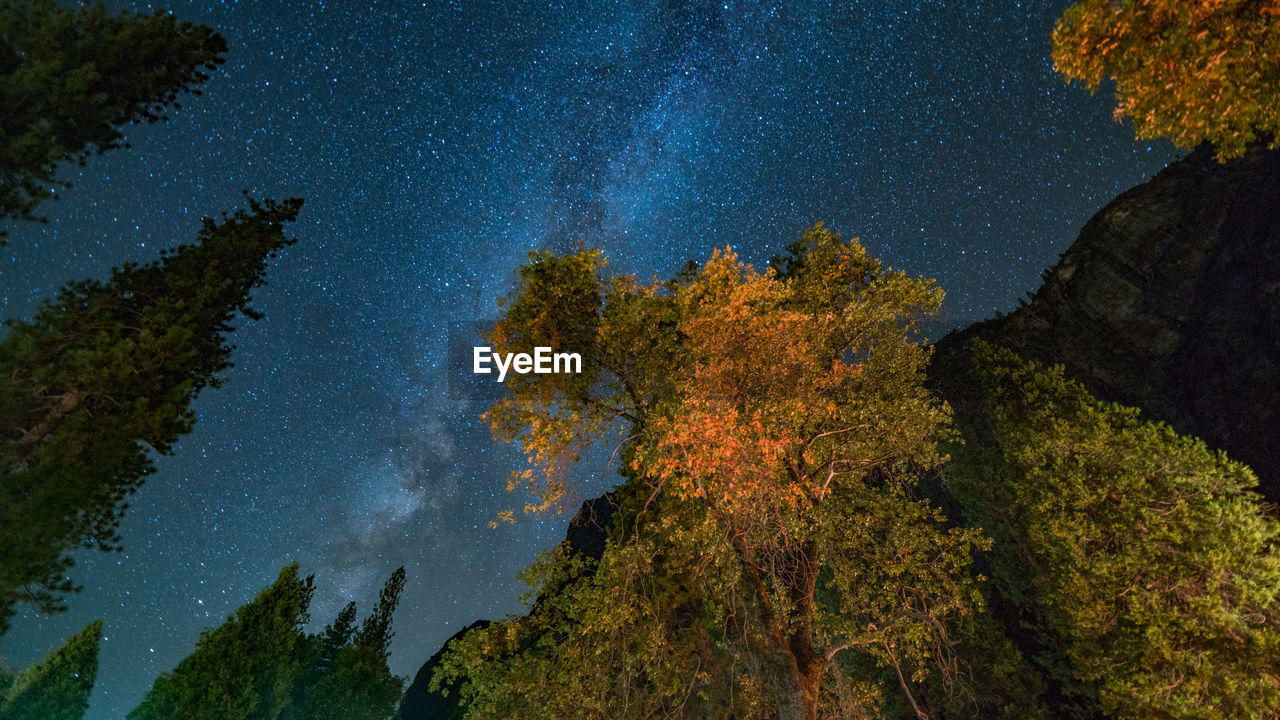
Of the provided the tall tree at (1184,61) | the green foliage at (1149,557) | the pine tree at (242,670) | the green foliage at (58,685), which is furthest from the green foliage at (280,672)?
the tall tree at (1184,61)

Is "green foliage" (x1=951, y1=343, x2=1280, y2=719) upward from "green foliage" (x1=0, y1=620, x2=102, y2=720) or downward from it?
downward

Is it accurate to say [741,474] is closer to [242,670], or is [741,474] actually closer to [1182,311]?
[1182,311]

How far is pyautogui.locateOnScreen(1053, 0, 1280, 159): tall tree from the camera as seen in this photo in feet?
19.3

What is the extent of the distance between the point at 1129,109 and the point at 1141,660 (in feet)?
43.9

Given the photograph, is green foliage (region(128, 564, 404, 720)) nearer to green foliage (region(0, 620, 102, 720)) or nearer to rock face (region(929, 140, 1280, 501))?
green foliage (region(0, 620, 102, 720))

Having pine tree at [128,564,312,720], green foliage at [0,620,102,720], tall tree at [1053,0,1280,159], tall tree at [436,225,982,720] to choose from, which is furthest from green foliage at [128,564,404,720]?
tall tree at [1053,0,1280,159]

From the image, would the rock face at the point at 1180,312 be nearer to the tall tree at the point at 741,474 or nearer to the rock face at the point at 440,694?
the tall tree at the point at 741,474

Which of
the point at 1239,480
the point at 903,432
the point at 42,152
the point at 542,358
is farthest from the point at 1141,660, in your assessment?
the point at 42,152

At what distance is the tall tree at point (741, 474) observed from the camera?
11.1 metres

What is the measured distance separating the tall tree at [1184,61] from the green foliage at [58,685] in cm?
5291

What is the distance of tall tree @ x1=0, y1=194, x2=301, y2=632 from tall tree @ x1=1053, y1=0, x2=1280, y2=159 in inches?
815

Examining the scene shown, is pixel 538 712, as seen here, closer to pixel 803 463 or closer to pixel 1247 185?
pixel 803 463

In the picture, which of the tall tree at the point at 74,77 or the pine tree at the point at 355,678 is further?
the pine tree at the point at 355,678

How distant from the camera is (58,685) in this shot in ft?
99.6
